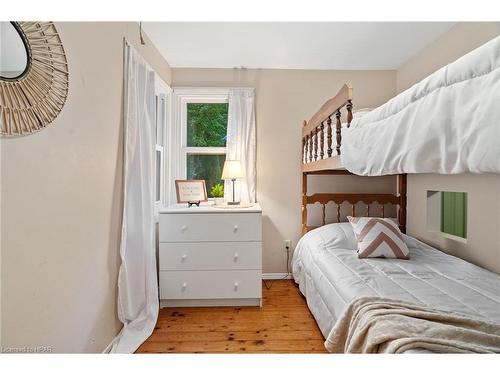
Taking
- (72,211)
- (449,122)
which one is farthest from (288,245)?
(449,122)

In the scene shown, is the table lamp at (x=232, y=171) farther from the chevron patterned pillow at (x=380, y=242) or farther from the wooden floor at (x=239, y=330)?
the chevron patterned pillow at (x=380, y=242)

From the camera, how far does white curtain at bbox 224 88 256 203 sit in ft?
9.83

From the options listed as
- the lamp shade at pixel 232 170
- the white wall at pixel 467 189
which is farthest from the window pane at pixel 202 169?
the white wall at pixel 467 189

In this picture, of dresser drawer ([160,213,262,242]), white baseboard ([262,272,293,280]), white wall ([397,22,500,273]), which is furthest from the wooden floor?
white wall ([397,22,500,273])

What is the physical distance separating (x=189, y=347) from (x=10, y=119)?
1602mm

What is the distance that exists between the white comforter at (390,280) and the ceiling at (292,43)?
5.38ft

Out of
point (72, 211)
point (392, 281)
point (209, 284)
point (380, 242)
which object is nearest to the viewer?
point (72, 211)

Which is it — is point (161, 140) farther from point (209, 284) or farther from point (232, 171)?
point (209, 284)

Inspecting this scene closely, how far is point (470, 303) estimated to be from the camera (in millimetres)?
1358

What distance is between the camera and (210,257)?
8.02 feet

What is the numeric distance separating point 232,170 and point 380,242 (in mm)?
1455

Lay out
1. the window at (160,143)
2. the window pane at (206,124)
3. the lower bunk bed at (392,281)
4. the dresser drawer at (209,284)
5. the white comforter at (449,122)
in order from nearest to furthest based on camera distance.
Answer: the white comforter at (449,122) → the lower bunk bed at (392,281) → the dresser drawer at (209,284) → the window at (160,143) → the window pane at (206,124)

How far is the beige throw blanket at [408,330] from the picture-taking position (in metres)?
0.94

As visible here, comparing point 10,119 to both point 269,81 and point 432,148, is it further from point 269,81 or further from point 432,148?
point 269,81
